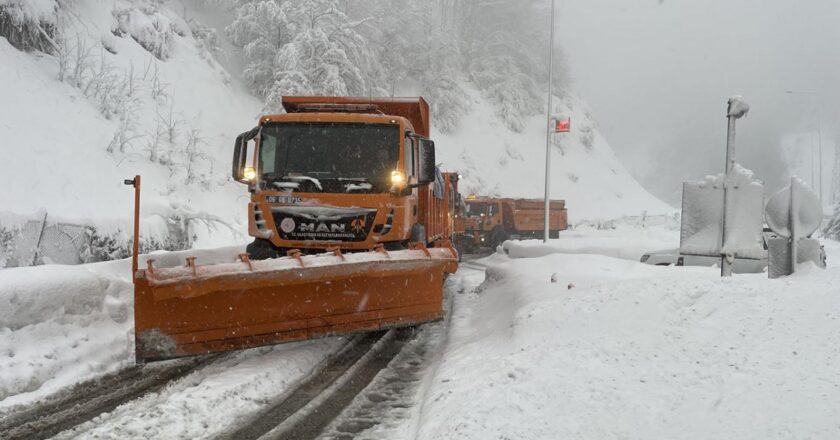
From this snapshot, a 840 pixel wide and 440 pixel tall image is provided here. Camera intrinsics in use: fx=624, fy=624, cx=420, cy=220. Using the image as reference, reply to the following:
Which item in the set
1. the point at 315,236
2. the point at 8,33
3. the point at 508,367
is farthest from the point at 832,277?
the point at 8,33

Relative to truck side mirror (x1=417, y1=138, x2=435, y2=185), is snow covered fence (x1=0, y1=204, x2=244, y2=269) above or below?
below

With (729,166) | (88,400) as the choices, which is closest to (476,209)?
(729,166)

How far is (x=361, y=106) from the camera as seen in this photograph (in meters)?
9.06

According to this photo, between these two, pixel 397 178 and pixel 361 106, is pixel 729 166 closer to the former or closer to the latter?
pixel 397 178

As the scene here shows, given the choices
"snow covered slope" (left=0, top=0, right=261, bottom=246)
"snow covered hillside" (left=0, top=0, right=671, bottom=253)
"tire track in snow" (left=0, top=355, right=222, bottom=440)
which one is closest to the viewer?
"tire track in snow" (left=0, top=355, right=222, bottom=440)

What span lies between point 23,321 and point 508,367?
4.54 m

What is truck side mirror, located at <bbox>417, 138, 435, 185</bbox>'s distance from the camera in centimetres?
841

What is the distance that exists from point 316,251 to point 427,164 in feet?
6.38

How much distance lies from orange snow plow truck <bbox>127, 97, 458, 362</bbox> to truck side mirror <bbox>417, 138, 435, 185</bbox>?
2 centimetres

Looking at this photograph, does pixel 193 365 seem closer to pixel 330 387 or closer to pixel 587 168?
pixel 330 387

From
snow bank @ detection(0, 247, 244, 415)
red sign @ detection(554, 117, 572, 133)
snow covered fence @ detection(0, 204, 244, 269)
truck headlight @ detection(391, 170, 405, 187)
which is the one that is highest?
red sign @ detection(554, 117, 572, 133)

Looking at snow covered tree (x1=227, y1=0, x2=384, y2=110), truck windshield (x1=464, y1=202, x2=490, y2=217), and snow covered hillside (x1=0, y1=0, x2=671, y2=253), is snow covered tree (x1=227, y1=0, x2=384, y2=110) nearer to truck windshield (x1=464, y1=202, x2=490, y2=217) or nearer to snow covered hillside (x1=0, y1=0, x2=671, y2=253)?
snow covered hillside (x1=0, y1=0, x2=671, y2=253)

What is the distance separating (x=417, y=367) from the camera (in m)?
6.61

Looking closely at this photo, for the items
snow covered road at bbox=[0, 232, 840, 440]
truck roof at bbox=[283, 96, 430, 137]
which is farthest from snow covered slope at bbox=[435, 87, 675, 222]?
snow covered road at bbox=[0, 232, 840, 440]
